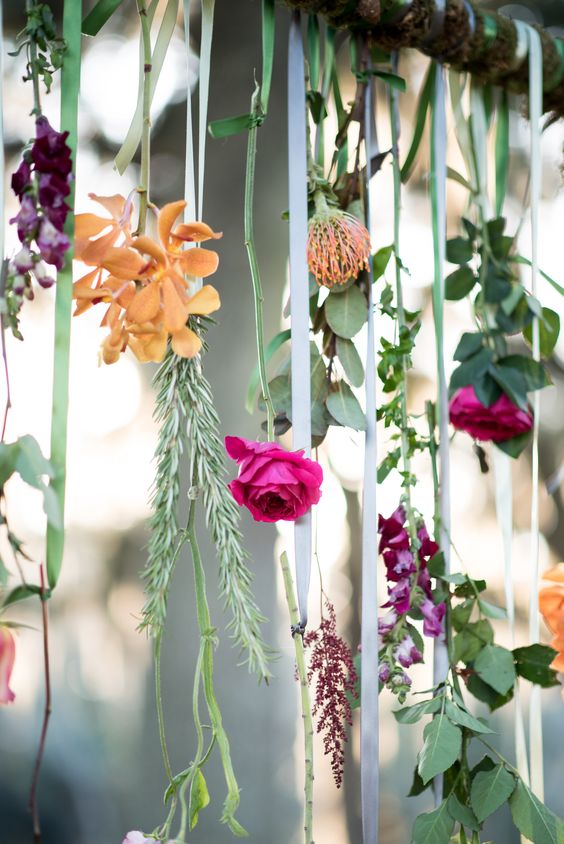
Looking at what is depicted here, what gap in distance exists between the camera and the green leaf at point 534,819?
1.41 feet

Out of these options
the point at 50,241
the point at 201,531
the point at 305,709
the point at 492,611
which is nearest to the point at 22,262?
the point at 50,241

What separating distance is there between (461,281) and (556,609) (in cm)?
24

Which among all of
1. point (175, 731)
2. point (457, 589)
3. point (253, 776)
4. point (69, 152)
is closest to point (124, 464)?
point (175, 731)

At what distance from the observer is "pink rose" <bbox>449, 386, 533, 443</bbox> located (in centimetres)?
51

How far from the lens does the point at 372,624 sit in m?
0.43

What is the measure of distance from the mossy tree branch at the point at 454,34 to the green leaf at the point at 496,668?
398 millimetres

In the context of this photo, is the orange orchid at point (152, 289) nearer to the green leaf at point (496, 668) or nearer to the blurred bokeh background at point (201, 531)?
the green leaf at point (496, 668)

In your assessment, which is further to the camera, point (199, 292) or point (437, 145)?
point (437, 145)

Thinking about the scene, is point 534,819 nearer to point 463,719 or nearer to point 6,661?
point 463,719

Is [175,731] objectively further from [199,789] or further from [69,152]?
[69,152]

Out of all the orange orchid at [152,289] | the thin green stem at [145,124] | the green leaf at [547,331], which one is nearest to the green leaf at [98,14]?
the thin green stem at [145,124]

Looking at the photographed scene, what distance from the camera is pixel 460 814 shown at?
44 cm

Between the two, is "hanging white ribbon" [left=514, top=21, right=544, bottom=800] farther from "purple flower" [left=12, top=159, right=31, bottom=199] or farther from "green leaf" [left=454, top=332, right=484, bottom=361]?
"purple flower" [left=12, top=159, right=31, bottom=199]

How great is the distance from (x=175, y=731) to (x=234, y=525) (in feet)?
3.59
